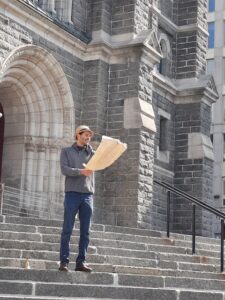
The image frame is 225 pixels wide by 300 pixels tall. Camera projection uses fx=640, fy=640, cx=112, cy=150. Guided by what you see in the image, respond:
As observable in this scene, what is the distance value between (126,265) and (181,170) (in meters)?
11.3

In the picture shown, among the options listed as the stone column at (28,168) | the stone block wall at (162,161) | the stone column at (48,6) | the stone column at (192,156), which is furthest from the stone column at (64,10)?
the stone column at (192,156)

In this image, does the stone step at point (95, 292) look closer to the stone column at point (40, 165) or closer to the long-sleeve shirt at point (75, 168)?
the long-sleeve shirt at point (75, 168)

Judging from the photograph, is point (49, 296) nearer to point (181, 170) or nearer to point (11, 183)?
point (11, 183)

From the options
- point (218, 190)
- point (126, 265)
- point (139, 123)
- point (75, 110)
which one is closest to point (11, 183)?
point (75, 110)

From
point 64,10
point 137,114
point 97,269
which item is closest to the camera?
point 97,269

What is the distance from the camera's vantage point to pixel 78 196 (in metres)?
7.74

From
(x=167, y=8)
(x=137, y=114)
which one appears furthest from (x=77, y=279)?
(x=167, y=8)

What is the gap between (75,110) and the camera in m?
16.7

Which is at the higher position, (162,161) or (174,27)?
(174,27)

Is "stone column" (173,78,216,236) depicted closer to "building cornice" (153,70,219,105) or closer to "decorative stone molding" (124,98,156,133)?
"building cornice" (153,70,219,105)

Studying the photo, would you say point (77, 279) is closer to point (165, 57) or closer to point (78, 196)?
point (78, 196)

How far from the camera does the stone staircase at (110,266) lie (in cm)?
716

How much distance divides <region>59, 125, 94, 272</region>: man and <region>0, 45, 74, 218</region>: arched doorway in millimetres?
8033

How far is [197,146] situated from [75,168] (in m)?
13.4
